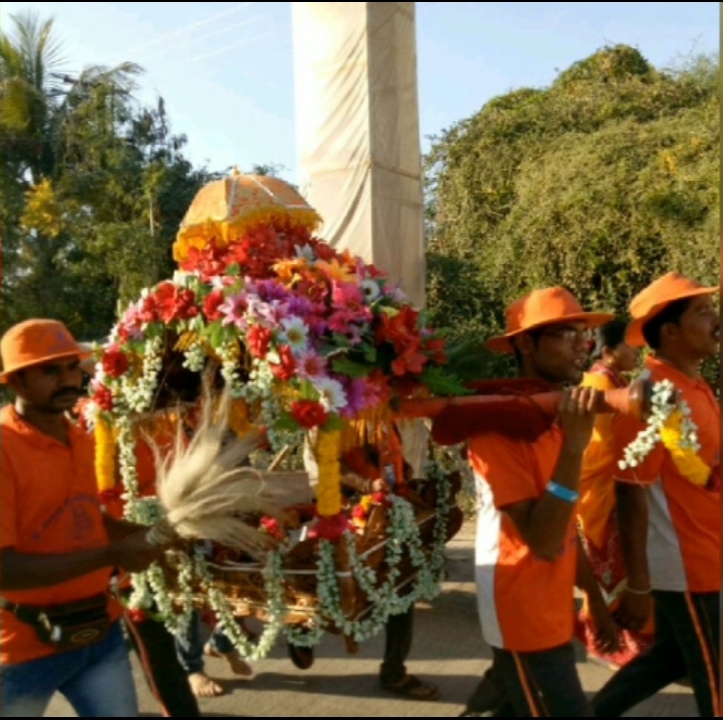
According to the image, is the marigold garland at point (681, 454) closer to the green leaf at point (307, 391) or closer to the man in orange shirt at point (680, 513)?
the man in orange shirt at point (680, 513)

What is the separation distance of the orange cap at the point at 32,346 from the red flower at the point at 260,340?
566mm

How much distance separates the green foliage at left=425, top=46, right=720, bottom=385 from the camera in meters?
8.51

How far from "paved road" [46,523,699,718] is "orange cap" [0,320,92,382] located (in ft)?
7.23

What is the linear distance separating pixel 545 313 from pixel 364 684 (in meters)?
2.51

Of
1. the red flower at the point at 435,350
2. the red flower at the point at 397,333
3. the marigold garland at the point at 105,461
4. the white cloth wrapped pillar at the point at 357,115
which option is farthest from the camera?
the white cloth wrapped pillar at the point at 357,115

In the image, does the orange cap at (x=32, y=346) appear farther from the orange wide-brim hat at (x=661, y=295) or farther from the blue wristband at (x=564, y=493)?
the orange wide-brim hat at (x=661, y=295)

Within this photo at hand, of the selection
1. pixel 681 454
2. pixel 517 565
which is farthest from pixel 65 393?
pixel 681 454

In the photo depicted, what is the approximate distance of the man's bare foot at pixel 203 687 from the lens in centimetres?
465

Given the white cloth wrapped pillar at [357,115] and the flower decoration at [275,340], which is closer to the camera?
the flower decoration at [275,340]

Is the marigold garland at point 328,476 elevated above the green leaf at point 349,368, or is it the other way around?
the green leaf at point 349,368

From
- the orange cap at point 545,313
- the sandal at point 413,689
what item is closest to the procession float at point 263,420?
the orange cap at point 545,313

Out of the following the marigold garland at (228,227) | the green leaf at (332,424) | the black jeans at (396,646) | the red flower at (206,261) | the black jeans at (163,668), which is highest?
the marigold garland at (228,227)

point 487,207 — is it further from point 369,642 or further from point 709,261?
point 369,642

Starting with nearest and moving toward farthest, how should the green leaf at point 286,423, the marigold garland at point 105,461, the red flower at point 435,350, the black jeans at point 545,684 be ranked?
1. the black jeans at point 545,684
2. the green leaf at point 286,423
3. the red flower at point 435,350
4. the marigold garland at point 105,461
